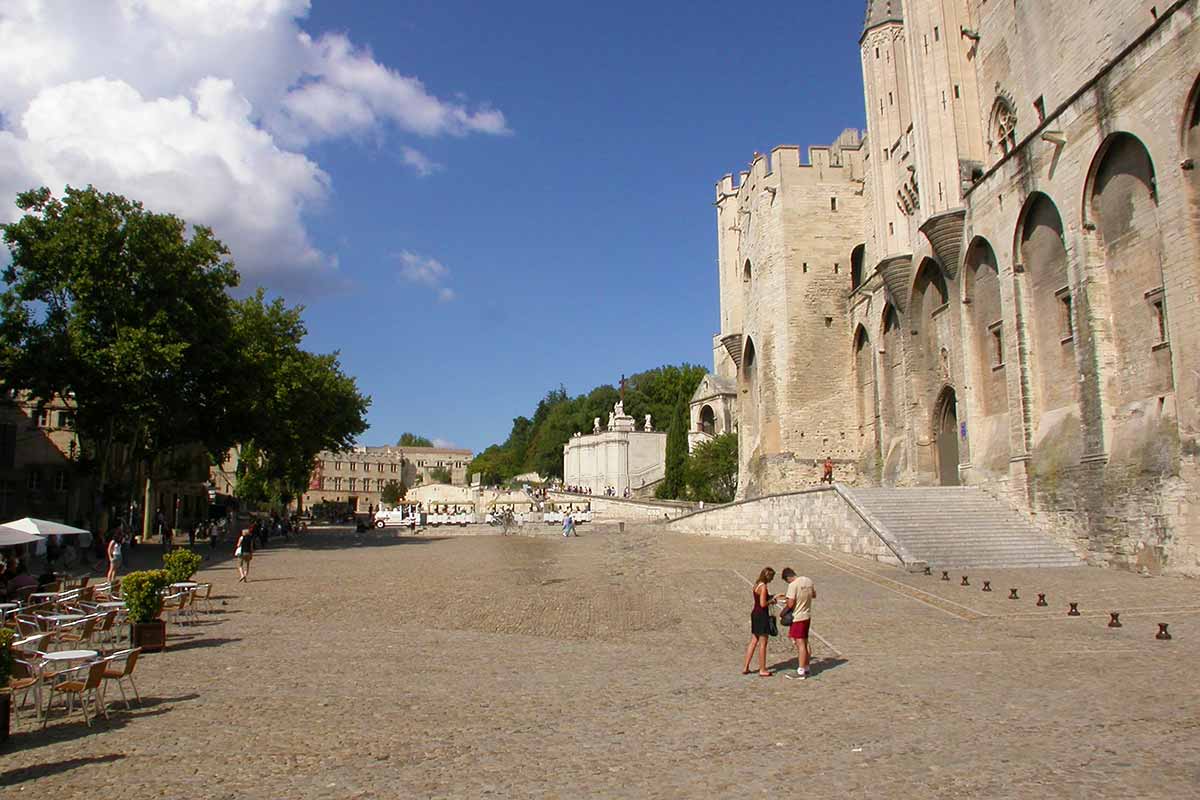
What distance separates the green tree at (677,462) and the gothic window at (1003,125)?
32431mm

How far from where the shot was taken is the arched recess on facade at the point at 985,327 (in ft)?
87.3

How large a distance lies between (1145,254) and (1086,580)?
766 cm

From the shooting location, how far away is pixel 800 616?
31.6 feet

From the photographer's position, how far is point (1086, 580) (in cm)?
1798

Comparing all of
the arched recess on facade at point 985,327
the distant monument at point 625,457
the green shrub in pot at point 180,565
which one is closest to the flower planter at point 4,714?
the green shrub in pot at point 180,565

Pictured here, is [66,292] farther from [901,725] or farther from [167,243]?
[901,725]

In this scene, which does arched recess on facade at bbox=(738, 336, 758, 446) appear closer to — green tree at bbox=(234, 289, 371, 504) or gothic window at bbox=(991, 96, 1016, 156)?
→ gothic window at bbox=(991, 96, 1016, 156)

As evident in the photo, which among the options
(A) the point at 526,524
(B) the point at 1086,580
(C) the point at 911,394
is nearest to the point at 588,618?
(B) the point at 1086,580

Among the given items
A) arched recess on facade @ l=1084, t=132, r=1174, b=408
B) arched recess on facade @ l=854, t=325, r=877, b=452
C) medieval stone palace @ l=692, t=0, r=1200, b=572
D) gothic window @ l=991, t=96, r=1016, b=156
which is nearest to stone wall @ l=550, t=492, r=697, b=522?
medieval stone palace @ l=692, t=0, r=1200, b=572

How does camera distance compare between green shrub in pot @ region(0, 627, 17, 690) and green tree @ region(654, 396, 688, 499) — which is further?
green tree @ region(654, 396, 688, 499)

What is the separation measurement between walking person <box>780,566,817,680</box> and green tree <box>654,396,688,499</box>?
4701 cm

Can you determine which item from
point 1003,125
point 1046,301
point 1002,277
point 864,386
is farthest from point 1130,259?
point 864,386

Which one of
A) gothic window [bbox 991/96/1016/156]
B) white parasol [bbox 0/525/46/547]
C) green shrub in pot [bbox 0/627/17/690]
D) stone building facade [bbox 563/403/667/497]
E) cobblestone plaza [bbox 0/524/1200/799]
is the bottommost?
cobblestone plaza [bbox 0/524/1200/799]

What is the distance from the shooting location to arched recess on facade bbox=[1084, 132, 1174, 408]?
19.4 m
